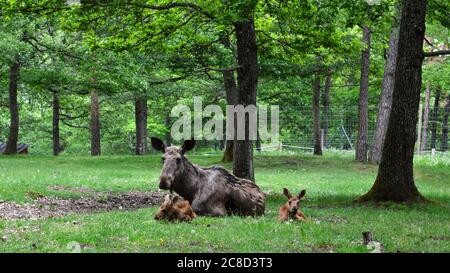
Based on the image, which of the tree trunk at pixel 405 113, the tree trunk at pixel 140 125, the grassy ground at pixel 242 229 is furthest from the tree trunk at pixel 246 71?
the tree trunk at pixel 140 125

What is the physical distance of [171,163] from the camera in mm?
10984

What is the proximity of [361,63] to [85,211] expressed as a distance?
67.9 feet

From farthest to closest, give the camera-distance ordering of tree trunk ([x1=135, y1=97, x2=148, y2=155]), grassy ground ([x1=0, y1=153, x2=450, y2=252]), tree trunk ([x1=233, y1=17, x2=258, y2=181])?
tree trunk ([x1=135, y1=97, x2=148, y2=155]) < tree trunk ([x1=233, y1=17, x2=258, y2=181]) < grassy ground ([x1=0, y1=153, x2=450, y2=252])

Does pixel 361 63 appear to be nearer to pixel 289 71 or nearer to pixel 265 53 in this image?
pixel 289 71

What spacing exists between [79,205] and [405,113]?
7.68 metres

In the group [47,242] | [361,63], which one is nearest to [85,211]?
[47,242]

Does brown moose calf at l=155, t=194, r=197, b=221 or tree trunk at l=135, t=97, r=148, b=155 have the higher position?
tree trunk at l=135, t=97, r=148, b=155

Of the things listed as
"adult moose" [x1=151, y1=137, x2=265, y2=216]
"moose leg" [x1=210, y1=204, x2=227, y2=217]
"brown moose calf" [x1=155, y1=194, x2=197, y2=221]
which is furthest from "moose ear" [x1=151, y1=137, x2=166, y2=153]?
"moose leg" [x1=210, y1=204, x2=227, y2=217]

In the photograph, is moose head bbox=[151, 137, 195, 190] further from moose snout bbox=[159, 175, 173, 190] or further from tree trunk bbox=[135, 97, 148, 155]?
tree trunk bbox=[135, 97, 148, 155]

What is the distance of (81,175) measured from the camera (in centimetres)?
2191

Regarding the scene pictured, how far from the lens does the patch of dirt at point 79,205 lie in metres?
12.0

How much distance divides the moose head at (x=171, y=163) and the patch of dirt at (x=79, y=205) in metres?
2.50

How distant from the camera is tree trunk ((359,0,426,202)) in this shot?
48.0ft

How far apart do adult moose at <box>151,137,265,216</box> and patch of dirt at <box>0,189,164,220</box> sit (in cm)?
251
